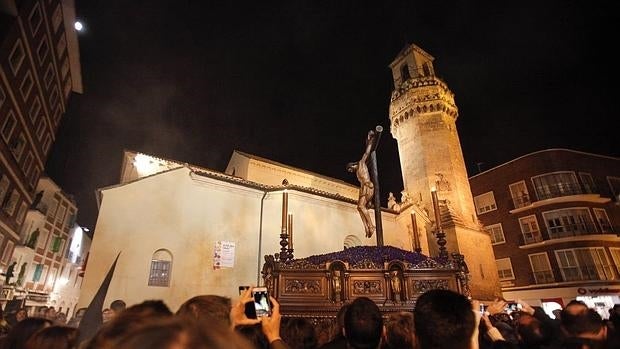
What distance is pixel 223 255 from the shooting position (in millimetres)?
14391

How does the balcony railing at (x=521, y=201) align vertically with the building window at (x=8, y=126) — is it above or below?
below

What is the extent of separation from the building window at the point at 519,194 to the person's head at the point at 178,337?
1338 inches

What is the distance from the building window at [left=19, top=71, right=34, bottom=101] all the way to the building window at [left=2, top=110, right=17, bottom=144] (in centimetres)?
157

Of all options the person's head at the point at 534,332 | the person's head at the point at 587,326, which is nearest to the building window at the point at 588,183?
the person's head at the point at 534,332

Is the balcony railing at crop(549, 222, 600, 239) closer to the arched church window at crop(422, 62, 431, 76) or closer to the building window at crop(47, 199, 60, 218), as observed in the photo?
the arched church window at crop(422, 62, 431, 76)

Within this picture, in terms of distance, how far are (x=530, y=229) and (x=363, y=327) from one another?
32088 mm

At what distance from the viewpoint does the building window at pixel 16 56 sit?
16.5 meters

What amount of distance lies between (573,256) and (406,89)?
1943 centimetres

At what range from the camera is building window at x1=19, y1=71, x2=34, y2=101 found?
1845 cm

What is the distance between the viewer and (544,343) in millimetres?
3488

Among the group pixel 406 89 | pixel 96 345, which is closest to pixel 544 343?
pixel 96 345

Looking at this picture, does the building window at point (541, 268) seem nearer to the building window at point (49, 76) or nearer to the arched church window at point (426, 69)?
the arched church window at point (426, 69)

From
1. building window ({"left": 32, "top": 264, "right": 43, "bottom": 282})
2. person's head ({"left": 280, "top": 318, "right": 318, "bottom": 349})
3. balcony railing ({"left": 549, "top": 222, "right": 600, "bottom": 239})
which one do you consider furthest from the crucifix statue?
building window ({"left": 32, "top": 264, "right": 43, "bottom": 282})

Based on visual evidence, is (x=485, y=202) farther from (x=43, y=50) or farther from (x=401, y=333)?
(x=43, y=50)
